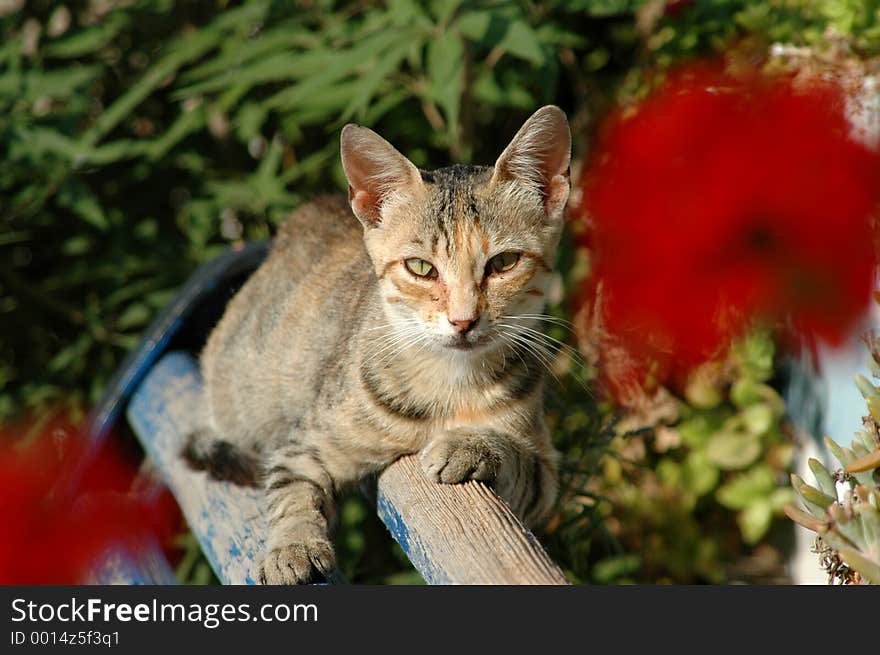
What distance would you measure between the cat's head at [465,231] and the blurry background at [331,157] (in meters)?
0.43

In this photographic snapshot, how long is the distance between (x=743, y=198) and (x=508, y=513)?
0.68m

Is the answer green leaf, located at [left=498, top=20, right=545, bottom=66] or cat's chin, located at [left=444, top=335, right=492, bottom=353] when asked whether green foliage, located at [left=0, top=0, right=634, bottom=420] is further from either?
cat's chin, located at [left=444, top=335, right=492, bottom=353]

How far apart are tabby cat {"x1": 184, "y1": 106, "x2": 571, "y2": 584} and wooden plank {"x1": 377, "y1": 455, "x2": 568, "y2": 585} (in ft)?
0.18

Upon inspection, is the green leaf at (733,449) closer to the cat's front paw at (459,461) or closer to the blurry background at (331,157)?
the blurry background at (331,157)

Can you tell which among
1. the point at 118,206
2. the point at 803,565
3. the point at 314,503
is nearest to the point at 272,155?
the point at 118,206

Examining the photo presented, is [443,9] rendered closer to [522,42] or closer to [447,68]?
[447,68]

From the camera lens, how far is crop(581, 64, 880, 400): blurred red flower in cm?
179

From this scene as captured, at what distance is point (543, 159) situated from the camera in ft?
6.60

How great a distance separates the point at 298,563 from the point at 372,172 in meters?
0.77

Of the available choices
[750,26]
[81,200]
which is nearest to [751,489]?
[750,26]

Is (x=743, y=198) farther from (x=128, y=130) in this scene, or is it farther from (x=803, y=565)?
(x=128, y=130)

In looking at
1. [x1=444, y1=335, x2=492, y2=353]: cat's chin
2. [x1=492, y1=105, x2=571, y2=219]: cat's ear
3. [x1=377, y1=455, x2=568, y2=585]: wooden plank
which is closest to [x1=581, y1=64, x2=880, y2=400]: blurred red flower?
[x1=492, y1=105, x2=571, y2=219]: cat's ear

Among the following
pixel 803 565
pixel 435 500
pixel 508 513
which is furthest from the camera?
pixel 803 565

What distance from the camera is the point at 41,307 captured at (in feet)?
11.3
